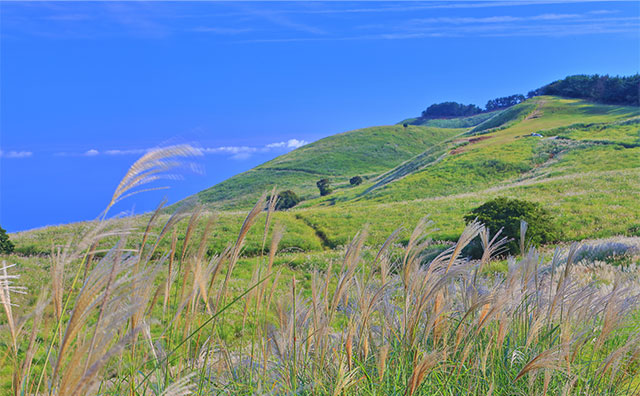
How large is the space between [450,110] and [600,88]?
7117cm

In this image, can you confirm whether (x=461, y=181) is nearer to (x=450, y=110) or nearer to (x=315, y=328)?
(x=315, y=328)

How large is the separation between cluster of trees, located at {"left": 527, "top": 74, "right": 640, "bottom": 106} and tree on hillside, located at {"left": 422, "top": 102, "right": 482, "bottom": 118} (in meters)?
51.6

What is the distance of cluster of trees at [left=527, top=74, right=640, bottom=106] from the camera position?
61.3 metres

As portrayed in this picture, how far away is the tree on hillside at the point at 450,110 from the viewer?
450 ft

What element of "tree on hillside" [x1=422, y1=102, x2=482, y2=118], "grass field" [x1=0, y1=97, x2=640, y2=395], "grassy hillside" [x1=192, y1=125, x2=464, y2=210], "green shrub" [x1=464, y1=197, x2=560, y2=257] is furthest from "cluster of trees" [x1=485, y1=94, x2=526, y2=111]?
"green shrub" [x1=464, y1=197, x2=560, y2=257]

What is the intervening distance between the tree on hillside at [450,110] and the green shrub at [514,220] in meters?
130

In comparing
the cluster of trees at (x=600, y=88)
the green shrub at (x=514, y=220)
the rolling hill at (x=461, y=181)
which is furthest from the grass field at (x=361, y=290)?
the cluster of trees at (x=600, y=88)

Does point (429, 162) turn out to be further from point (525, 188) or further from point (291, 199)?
point (525, 188)

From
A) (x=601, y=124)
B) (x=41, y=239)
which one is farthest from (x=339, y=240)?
(x=601, y=124)

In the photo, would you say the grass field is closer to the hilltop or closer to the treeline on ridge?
the hilltop

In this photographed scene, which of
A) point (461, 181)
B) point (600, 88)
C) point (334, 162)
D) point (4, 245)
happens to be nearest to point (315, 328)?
point (4, 245)

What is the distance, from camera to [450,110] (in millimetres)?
139250

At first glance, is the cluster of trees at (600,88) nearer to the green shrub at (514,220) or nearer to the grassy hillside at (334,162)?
the grassy hillside at (334,162)

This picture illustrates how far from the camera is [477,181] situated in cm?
3688
